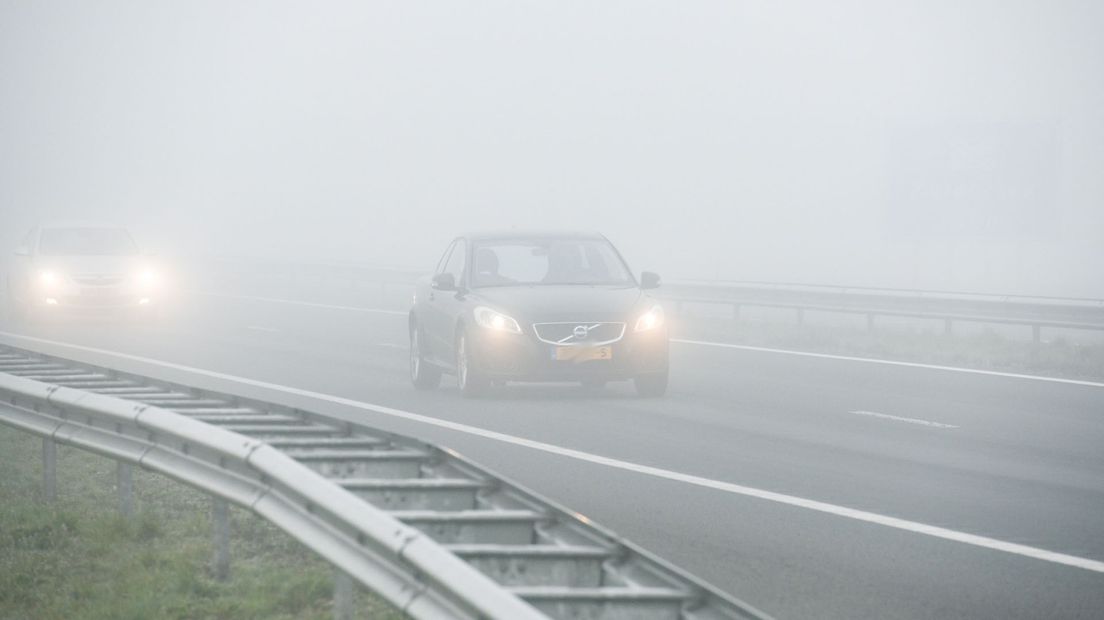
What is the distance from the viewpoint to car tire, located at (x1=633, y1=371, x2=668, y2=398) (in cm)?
1688

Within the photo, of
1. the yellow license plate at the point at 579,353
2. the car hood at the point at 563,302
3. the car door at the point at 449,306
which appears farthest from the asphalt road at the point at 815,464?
the car hood at the point at 563,302

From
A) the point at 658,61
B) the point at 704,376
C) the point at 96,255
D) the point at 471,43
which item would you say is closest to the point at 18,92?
the point at 471,43

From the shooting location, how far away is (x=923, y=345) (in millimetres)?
24781

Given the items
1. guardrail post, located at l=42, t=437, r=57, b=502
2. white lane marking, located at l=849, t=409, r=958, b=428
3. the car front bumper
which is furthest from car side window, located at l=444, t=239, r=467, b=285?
guardrail post, located at l=42, t=437, r=57, b=502

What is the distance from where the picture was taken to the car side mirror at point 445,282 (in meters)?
17.1

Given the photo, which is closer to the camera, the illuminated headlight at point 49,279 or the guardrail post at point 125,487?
the guardrail post at point 125,487

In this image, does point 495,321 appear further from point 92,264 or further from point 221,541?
point 92,264

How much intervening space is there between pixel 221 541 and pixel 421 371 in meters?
10.1

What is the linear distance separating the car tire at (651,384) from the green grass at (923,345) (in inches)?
219

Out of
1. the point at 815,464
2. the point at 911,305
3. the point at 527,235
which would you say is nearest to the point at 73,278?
the point at 911,305

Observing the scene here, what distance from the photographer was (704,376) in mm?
19891

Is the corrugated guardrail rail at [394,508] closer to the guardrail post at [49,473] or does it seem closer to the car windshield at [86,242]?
the guardrail post at [49,473]

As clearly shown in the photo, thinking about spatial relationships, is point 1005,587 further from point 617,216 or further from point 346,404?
point 617,216

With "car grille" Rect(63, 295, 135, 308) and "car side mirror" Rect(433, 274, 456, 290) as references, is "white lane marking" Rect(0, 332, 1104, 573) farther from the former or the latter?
"car grille" Rect(63, 295, 135, 308)
